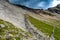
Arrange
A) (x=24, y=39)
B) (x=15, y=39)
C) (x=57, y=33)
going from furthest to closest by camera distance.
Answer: (x=57, y=33)
(x=24, y=39)
(x=15, y=39)

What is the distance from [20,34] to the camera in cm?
12181

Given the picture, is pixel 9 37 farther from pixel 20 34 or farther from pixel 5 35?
pixel 20 34

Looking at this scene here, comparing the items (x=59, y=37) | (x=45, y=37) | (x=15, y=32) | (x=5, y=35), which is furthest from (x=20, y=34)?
(x=59, y=37)

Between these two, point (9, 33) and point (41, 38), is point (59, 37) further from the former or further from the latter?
point (9, 33)

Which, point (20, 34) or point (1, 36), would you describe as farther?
point (20, 34)

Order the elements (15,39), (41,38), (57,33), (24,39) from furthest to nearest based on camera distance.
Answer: (57,33) < (41,38) < (24,39) < (15,39)

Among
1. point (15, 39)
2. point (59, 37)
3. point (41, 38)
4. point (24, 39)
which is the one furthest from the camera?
point (59, 37)

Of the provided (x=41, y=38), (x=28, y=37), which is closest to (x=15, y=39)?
(x=28, y=37)

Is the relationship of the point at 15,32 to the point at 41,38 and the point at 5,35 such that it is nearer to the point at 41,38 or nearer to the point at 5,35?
the point at 5,35

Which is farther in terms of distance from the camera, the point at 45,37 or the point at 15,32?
the point at 45,37

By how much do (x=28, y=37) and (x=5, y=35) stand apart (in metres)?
14.3

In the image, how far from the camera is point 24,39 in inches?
4567

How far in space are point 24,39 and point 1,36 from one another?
525 inches

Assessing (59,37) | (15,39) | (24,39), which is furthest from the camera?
(59,37)
